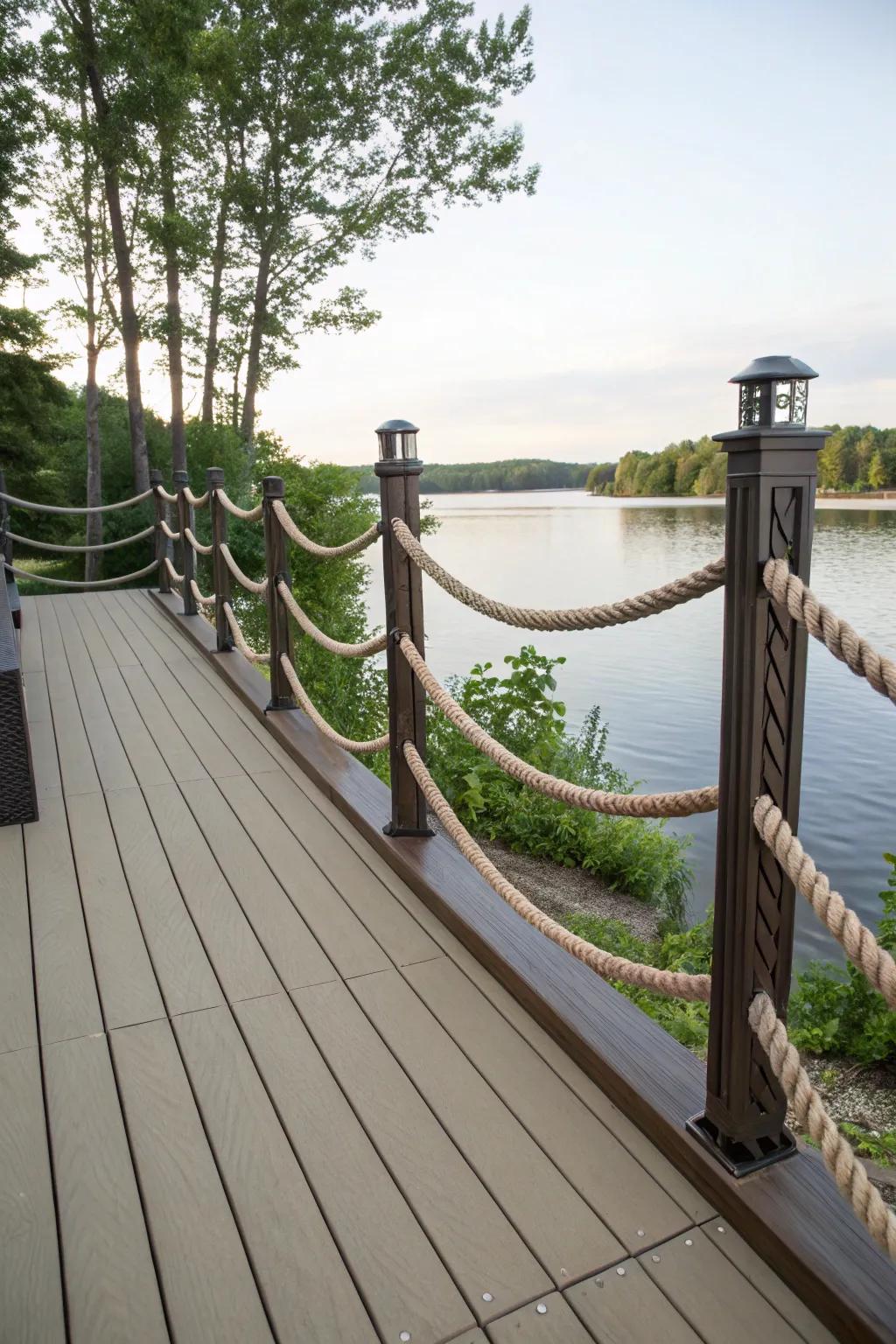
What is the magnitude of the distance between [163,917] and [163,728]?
1.84m

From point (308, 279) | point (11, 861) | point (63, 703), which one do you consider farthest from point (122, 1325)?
point (308, 279)

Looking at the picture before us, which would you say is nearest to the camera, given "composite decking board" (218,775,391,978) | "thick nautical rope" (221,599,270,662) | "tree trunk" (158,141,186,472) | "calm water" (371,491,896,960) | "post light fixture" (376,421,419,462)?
"composite decking board" (218,775,391,978)

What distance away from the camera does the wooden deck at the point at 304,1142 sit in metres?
1.29

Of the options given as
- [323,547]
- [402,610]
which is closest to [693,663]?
[323,547]

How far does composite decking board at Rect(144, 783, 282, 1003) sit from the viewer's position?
212 centimetres

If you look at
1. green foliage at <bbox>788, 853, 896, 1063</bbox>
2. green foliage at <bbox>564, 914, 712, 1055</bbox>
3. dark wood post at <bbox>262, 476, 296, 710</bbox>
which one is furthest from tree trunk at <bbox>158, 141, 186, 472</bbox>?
green foliage at <bbox>788, 853, 896, 1063</bbox>

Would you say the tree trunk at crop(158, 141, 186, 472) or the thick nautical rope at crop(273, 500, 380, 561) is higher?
the tree trunk at crop(158, 141, 186, 472)

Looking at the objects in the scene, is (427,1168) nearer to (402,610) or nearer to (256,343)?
(402,610)

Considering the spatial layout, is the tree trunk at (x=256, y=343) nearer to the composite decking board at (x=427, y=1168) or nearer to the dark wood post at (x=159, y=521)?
the dark wood post at (x=159, y=521)

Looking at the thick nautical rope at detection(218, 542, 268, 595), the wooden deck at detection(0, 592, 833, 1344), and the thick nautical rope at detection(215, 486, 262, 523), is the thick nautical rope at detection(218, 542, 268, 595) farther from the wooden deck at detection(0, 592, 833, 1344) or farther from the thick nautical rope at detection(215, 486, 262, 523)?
the wooden deck at detection(0, 592, 833, 1344)

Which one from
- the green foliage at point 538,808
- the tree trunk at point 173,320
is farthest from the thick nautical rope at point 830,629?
the tree trunk at point 173,320

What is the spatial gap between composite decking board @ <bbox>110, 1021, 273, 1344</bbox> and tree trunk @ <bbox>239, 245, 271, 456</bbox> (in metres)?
17.8

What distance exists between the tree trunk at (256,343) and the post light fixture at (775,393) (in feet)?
59.8

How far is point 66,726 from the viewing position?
13.7ft
